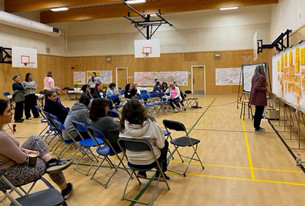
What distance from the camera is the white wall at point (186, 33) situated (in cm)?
1598

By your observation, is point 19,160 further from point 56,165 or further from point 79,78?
point 79,78

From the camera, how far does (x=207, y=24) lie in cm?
1680

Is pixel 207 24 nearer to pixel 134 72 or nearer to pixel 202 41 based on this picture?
pixel 202 41

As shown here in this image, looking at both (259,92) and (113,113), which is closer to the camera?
(113,113)

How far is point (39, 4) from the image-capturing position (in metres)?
13.4

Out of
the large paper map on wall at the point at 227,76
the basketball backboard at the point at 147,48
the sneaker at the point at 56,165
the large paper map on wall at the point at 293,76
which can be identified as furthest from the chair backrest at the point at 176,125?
the large paper map on wall at the point at 227,76

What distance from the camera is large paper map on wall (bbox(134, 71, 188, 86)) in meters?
17.7

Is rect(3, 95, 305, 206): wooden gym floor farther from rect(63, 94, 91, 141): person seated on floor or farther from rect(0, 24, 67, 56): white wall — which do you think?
rect(0, 24, 67, 56): white wall

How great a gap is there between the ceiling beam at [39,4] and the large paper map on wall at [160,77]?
694 centimetres

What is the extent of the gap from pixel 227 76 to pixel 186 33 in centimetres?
397

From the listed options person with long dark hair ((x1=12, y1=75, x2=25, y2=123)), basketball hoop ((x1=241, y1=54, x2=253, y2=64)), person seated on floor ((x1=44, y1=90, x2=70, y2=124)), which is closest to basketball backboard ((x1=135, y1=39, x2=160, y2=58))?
basketball hoop ((x1=241, y1=54, x2=253, y2=64))

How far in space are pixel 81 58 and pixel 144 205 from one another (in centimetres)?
1812

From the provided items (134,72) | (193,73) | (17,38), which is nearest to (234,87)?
(193,73)

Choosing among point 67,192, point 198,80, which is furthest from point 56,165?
point 198,80
